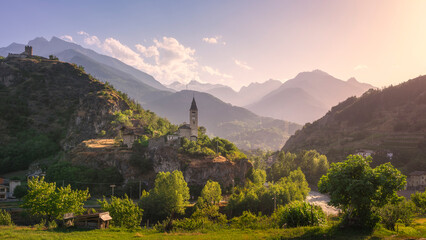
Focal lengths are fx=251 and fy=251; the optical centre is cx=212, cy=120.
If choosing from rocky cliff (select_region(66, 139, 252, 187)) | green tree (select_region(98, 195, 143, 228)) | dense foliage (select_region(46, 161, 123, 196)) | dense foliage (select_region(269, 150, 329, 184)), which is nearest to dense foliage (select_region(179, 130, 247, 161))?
rocky cliff (select_region(66, 139, 252, 187))

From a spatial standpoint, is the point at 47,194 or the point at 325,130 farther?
the point at 325,130

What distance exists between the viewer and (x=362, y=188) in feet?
73.5

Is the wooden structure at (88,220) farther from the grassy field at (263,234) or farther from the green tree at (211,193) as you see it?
the green tree at (211,193)

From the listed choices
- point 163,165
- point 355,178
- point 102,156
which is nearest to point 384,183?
point 355,178

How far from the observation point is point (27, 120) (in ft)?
341

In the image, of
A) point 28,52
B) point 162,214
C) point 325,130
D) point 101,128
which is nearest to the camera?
point 162,214

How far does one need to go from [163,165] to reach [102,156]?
54.8ft

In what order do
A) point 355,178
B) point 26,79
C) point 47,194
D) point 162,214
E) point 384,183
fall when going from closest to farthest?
point 384,183
point 355,178
point 47,194
point 162,214
point 26,79

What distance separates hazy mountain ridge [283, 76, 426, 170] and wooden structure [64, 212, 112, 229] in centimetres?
11314

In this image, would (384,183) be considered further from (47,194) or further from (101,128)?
(101,128)

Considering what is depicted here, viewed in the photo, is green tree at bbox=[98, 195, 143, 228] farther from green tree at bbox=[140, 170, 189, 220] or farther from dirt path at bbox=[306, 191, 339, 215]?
dirt path at bbox=[306, 191, 339, 215]

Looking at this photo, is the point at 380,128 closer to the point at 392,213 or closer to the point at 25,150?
the point at 392,213

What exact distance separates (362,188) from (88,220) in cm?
2783

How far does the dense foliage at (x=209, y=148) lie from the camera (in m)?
66.4
